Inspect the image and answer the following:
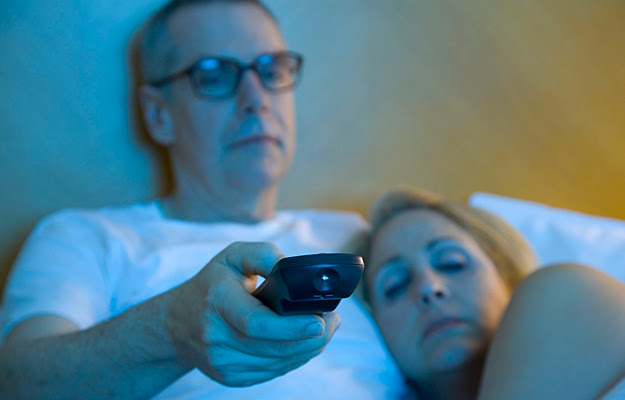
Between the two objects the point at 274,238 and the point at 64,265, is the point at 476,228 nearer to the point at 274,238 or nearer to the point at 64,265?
the point at 274,238

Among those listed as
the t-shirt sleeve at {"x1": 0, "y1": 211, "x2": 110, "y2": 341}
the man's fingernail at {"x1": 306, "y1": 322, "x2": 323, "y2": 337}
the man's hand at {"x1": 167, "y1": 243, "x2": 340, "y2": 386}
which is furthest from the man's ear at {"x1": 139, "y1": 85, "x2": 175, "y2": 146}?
the man's fingernail at {"x1": 306, "y1": 322, "x2": 323, "y2": 337}

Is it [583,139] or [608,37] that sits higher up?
[608,37]

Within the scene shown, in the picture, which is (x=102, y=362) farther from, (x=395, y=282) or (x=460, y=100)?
(x=460, y=100)

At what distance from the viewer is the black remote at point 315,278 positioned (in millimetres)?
488

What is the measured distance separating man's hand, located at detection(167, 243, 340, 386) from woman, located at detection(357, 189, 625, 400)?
1.11ft

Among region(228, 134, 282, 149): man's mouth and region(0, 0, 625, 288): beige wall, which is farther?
region(0, 0, 625, 288): beige wall

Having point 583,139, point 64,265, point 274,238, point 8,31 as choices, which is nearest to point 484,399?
point 274,238

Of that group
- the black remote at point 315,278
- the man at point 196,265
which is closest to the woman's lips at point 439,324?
the man at point 196,265

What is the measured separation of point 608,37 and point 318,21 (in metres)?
0.82

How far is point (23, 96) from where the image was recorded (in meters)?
1.24

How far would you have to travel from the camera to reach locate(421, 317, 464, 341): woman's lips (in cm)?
97

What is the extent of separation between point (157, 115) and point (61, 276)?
1.56 feet

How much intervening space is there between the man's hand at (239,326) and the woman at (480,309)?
13.4 inches

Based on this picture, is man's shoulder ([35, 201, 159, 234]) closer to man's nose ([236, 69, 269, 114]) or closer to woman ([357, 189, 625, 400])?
man's nose ([236, 69, 269, 114])
